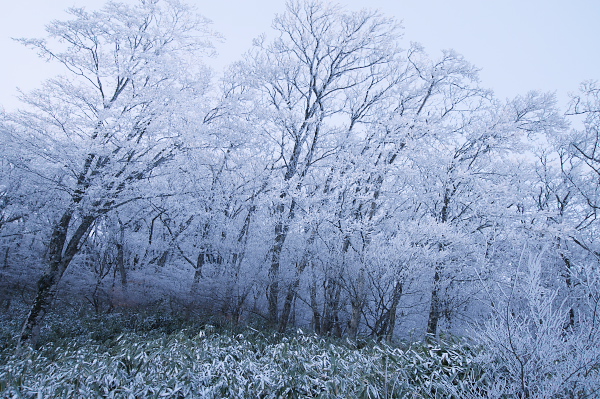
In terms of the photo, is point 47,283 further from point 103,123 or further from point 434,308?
point 434,308

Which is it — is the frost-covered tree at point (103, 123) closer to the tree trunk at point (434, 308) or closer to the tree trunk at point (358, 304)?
the tree trunk at point (358, 304)

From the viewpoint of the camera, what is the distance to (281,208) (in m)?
10.6

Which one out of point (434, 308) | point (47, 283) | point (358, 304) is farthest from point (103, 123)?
point (434, 308)

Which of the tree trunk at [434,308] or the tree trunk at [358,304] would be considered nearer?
the tree trunk at [358,304]

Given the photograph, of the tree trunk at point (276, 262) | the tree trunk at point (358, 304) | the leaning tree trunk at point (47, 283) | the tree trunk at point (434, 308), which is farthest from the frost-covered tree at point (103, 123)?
the tree trunk at point (434, 308)

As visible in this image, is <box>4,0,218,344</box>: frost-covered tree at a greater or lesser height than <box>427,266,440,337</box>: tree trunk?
greater

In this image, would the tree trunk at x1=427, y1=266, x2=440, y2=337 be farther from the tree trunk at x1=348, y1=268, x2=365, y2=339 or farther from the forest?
the tree trunk at x1=348, y1=268, x2=365, y2=339

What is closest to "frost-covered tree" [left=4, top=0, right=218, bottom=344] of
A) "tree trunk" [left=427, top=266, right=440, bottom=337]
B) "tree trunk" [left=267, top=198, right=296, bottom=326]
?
"tree trunk" [left=267, top=198, right=296, bottom=326]

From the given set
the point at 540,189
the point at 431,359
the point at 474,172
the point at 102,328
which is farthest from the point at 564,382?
the point at 540,189

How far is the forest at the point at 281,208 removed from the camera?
23.2ft

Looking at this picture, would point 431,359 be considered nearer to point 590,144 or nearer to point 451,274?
point 451,274

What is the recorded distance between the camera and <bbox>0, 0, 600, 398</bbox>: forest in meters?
7.06

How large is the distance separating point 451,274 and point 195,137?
7.35 meters

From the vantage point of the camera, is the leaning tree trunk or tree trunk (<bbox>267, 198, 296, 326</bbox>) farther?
tree trunk (<bbox>267, 198, 296, 326</bbox>)
